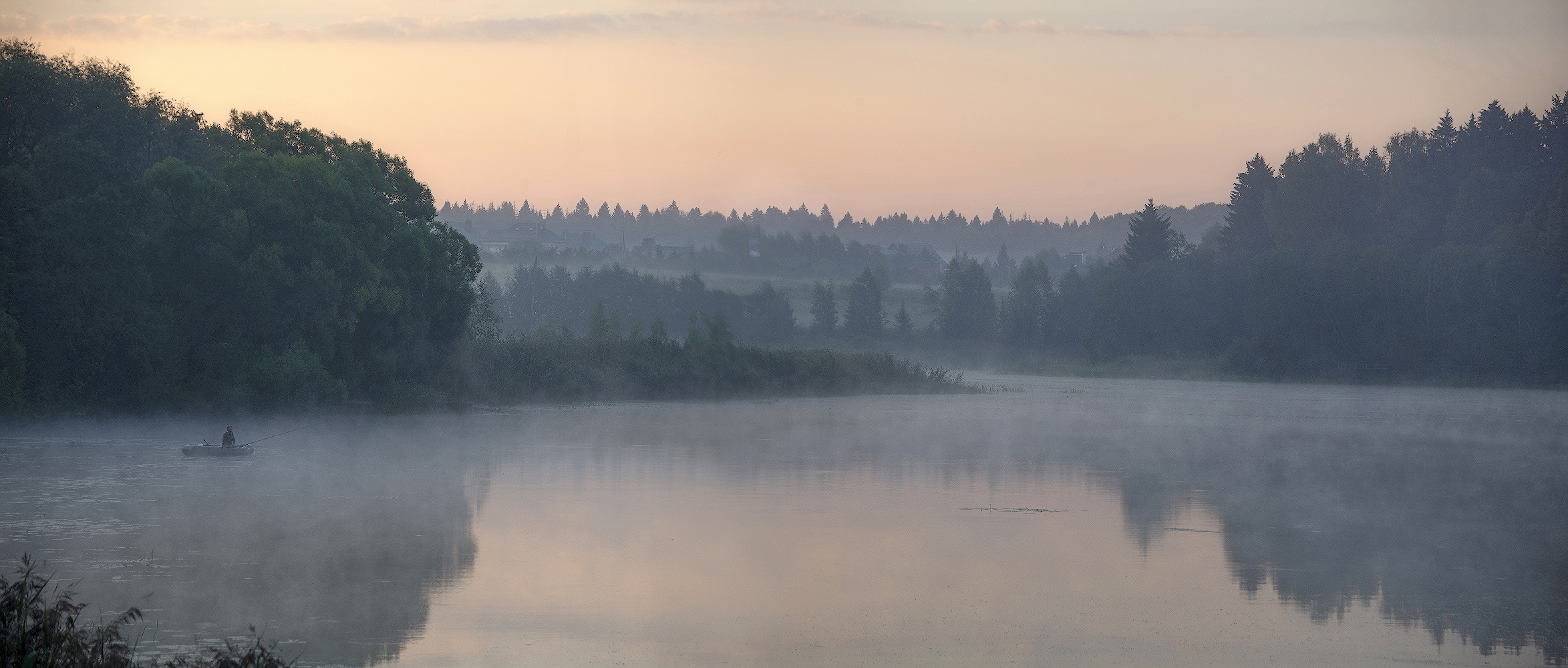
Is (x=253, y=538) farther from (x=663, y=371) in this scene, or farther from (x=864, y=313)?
(x=864, y=313)

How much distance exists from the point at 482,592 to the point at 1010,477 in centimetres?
1435

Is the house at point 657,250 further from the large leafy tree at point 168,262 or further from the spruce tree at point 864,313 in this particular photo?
the large leafy tree at point 168,262

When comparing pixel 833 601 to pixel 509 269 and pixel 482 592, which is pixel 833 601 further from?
pixel 509 269

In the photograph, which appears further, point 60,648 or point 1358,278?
point 1358,278

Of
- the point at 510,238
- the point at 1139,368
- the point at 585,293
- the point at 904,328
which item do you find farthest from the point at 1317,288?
the point at 510,238

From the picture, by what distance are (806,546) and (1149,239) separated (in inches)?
3551

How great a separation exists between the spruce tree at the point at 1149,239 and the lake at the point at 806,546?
67.2m

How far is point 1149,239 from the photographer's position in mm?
101875

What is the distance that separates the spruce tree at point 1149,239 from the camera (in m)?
101

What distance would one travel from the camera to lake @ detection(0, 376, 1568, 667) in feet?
39.9

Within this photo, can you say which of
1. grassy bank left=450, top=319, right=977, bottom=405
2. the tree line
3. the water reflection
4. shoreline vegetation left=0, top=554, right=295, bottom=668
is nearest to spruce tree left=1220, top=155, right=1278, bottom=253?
the tree line

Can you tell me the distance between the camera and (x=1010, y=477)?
25.9m

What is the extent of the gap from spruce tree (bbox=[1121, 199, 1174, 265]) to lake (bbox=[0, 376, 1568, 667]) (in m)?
67.2

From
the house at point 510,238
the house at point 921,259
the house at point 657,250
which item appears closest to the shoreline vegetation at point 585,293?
the house at point 657,250
